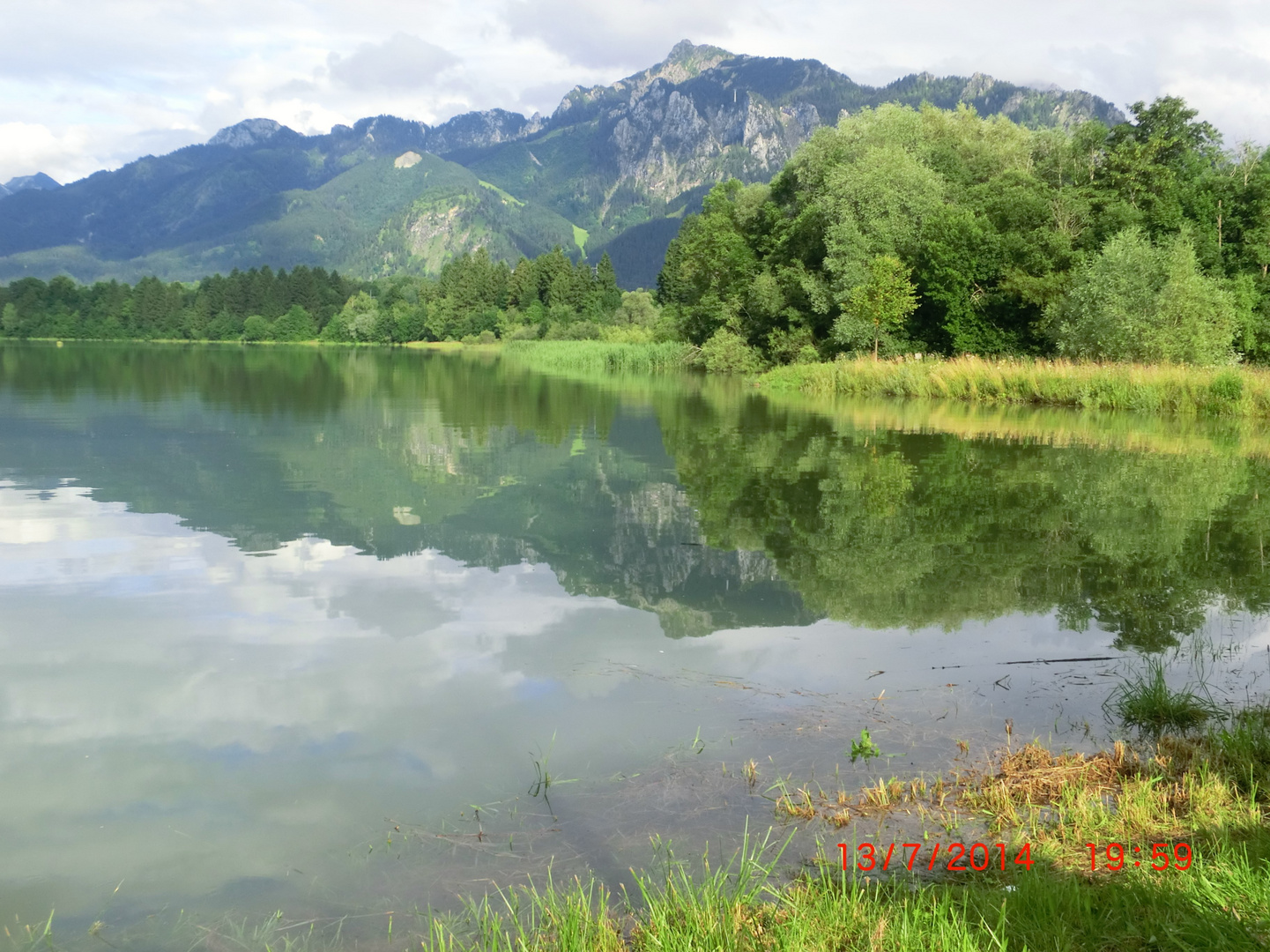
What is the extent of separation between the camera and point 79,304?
138 meters

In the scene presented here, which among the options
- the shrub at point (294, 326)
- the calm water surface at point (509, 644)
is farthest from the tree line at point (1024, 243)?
the shrub at point (294, 326)

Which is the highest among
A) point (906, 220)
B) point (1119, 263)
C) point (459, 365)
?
point (906, 220)

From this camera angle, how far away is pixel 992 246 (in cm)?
4303

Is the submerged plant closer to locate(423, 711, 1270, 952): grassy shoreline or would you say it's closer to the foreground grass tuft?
locate(423, 711, 1270, 952): grassy shoreline

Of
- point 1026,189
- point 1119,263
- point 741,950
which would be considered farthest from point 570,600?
point 1026,189

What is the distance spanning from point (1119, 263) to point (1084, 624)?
30793 millimetres

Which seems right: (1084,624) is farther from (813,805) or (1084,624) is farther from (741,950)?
(741,950)

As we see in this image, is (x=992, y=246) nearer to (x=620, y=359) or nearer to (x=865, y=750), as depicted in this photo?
(x=620, y=359)

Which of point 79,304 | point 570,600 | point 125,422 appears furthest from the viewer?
point 79,304
